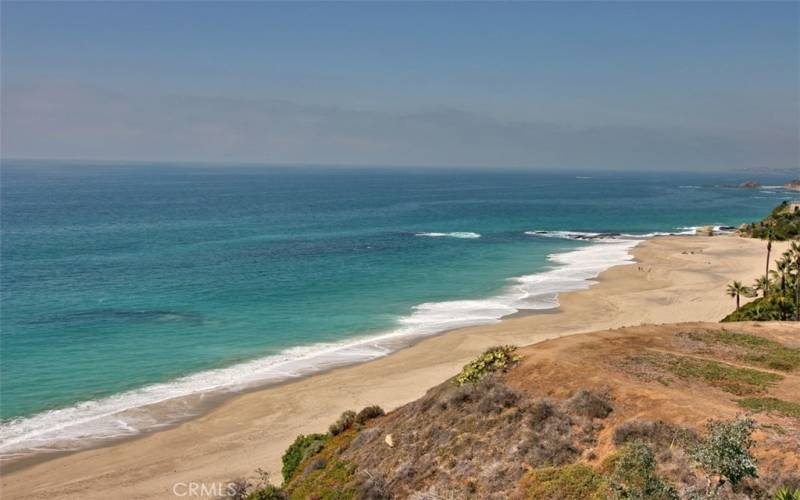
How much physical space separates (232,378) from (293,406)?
6.15 meters

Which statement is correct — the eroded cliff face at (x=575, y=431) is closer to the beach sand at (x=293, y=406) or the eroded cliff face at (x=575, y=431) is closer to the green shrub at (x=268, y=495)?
the green shrub at (x=268, y=495)

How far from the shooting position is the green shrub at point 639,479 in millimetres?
12875

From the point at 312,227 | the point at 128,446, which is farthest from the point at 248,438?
the point at 312,227

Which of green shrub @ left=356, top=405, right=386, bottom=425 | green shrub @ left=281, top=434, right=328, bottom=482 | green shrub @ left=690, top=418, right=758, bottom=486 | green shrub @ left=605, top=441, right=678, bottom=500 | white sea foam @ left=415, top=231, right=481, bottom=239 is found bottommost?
green shrub @ left=281, top=434, right=328, bottom=482

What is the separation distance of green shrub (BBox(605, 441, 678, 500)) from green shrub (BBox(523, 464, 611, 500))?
2.65ft

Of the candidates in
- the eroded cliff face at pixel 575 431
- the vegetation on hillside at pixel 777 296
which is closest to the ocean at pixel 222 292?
the vegetation on hillside at pixel 777 296

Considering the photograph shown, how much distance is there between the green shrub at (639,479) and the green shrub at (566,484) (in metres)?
0.81

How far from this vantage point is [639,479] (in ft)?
45.4

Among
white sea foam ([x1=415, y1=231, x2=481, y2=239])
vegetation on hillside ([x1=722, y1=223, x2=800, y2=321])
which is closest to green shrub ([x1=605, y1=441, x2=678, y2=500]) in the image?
vegetation on hillside ([x1=722, y1=223, x2=800, y2=321])

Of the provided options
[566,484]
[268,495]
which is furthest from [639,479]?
[268,495]

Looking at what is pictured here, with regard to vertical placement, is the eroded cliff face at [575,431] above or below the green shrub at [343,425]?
above

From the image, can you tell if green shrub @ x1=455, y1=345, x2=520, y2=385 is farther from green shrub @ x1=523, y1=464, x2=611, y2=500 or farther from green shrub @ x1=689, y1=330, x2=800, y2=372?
green shrub @ x1=689, y1=330, x2=800, y2=372

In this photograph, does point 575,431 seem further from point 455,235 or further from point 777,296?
point 455,235

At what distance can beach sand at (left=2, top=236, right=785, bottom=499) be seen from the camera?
1025 inches
